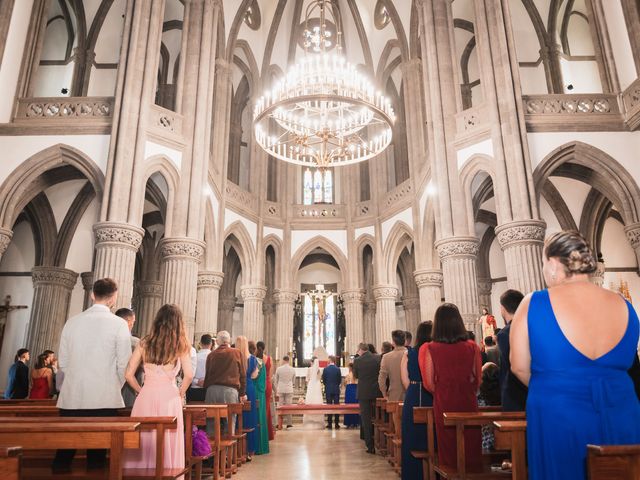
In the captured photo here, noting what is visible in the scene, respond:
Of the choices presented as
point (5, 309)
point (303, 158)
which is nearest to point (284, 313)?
point (303, 158)

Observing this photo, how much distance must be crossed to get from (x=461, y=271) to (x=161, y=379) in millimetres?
9625

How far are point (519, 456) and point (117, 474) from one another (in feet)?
7.95

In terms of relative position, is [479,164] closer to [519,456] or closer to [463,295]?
[463,295]

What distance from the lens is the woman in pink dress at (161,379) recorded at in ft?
13.4

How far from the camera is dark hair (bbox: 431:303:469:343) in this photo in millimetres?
4562

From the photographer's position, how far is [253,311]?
2009cm

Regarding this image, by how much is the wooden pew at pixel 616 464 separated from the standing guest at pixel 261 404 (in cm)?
701

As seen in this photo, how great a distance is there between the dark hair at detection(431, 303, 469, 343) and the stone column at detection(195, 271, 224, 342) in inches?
487

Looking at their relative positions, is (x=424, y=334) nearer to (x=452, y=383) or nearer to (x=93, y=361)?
(x=452, y=383)

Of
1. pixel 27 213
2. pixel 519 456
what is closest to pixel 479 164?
pixel 519 456

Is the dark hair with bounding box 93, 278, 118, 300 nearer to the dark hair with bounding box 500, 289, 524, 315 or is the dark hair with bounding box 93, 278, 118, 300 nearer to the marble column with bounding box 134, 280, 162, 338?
the dark hair with bounding box 500, 289, 524, 315

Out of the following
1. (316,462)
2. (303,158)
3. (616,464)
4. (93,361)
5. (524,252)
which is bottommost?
(316,462)

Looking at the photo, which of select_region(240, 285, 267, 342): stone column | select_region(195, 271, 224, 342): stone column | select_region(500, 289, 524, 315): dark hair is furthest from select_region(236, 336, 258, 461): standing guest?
select_region(240, 285, 267, 342): stone column

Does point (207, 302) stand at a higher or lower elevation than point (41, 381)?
higher
